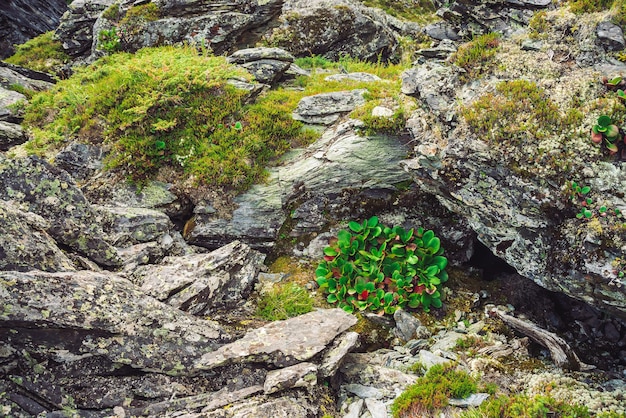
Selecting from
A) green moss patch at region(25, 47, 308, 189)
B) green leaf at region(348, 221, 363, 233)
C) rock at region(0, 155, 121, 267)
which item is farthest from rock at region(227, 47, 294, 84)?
rock at region(0, 155, 121, 267)

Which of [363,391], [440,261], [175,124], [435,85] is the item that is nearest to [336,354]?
[363,391]

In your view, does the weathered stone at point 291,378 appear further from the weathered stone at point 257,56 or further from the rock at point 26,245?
→ the weathered stone at point 257,56

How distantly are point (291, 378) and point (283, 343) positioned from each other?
66cm

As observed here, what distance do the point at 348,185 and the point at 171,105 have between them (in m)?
5.54

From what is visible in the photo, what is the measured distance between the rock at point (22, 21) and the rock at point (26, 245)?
22.5 metres

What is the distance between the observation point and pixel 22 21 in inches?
996

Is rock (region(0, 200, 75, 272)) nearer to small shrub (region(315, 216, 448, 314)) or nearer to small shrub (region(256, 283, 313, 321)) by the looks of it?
small shrub (region(256, 283, 313, 321))

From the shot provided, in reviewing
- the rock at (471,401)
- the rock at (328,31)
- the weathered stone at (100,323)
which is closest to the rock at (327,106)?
the rock at (328,31)

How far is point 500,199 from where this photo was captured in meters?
7.84

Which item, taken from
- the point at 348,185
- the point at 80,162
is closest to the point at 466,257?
the point at 348,185

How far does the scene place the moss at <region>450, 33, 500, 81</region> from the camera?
27.9 feet

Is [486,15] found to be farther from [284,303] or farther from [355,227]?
[284,303]

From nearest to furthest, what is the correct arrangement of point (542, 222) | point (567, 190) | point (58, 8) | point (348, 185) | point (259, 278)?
point (567, 190) < point (542, 222) < point (259, 278) < point (348, 185) < point (58, 8)

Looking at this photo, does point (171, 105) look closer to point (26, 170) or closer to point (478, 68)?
point (26, 170)
